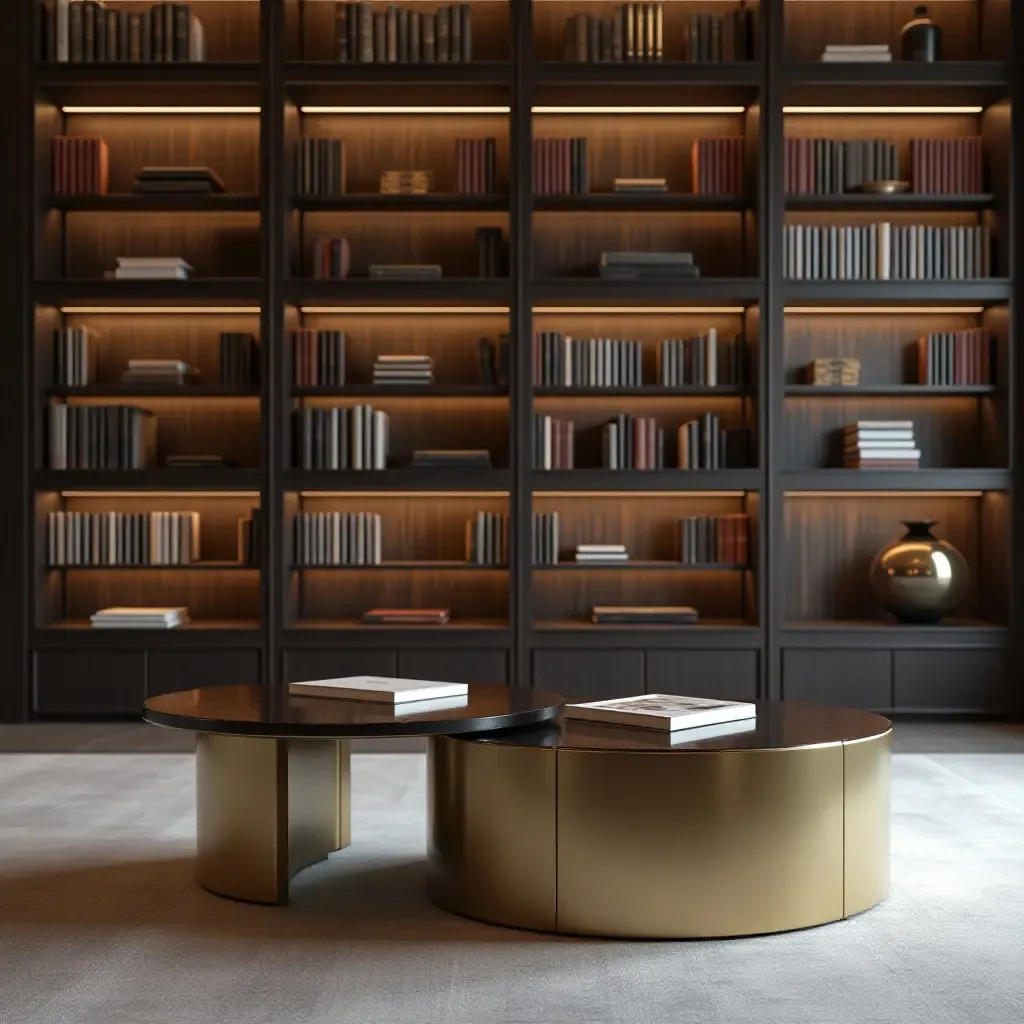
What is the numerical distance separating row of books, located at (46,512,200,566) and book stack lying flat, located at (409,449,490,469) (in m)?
1.12

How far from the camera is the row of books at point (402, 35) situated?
6.31 meters

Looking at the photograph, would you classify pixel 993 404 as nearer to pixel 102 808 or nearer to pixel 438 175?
pixel 438 175

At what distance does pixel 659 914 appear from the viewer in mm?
3006

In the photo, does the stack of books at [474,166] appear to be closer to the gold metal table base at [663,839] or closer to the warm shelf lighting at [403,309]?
the warm shelf lighting at [403,309]

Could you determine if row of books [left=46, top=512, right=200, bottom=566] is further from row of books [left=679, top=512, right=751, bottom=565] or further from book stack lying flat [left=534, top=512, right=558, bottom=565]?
row of books [left=679, top=512, right=751, bottom=565]

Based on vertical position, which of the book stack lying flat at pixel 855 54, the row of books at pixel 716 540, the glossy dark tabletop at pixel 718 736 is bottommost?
the glossy dark tabletop at pixel 718 736

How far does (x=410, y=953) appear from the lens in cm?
291

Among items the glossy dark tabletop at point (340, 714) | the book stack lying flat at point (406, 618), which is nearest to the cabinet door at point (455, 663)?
the book stack lying flat at point (406, 618)

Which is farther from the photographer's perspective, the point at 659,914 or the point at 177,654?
the point at 177,654

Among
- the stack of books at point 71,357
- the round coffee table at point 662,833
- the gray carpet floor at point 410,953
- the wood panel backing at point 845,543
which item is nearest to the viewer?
the gray carpet floor at point 410,953

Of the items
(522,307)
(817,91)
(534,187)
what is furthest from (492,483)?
(817,91)

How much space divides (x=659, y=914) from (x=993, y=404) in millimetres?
4180

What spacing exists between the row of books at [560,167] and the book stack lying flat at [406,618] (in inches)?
79.9

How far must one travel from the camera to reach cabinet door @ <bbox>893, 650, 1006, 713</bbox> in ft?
20.5
